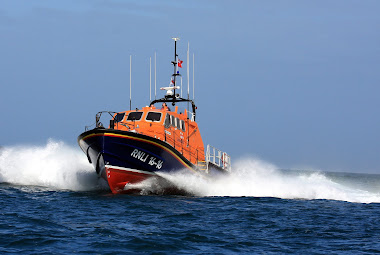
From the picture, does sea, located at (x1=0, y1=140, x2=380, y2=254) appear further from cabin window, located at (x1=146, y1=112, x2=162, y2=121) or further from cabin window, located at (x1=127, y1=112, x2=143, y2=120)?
cabin window, located at (x1=127, y1=112, x2=143, y2=120)

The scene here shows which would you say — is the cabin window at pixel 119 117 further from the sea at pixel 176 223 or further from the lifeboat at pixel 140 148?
the sea at pixel 176 223

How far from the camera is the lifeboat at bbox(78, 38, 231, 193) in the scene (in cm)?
1357

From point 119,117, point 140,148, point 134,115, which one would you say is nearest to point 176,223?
point 140,148

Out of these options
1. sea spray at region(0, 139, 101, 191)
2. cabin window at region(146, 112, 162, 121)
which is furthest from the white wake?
cabin window at region(146, 112, 162, 121)

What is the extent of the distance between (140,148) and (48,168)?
6435mm

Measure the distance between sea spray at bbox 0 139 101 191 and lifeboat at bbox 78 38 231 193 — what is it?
239 cm

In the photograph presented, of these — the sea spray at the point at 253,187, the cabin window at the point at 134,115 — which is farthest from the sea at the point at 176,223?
the cabin window at the point at 134,115

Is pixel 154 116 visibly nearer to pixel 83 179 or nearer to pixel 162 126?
pixel 162 126

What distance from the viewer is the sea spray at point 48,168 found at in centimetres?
1692

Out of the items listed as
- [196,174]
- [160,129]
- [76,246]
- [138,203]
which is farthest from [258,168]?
[76,246]

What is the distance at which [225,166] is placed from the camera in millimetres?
18828

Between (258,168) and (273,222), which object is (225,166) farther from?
(273,222)

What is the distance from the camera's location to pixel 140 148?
539 inches

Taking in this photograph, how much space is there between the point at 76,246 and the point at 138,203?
5185mm
